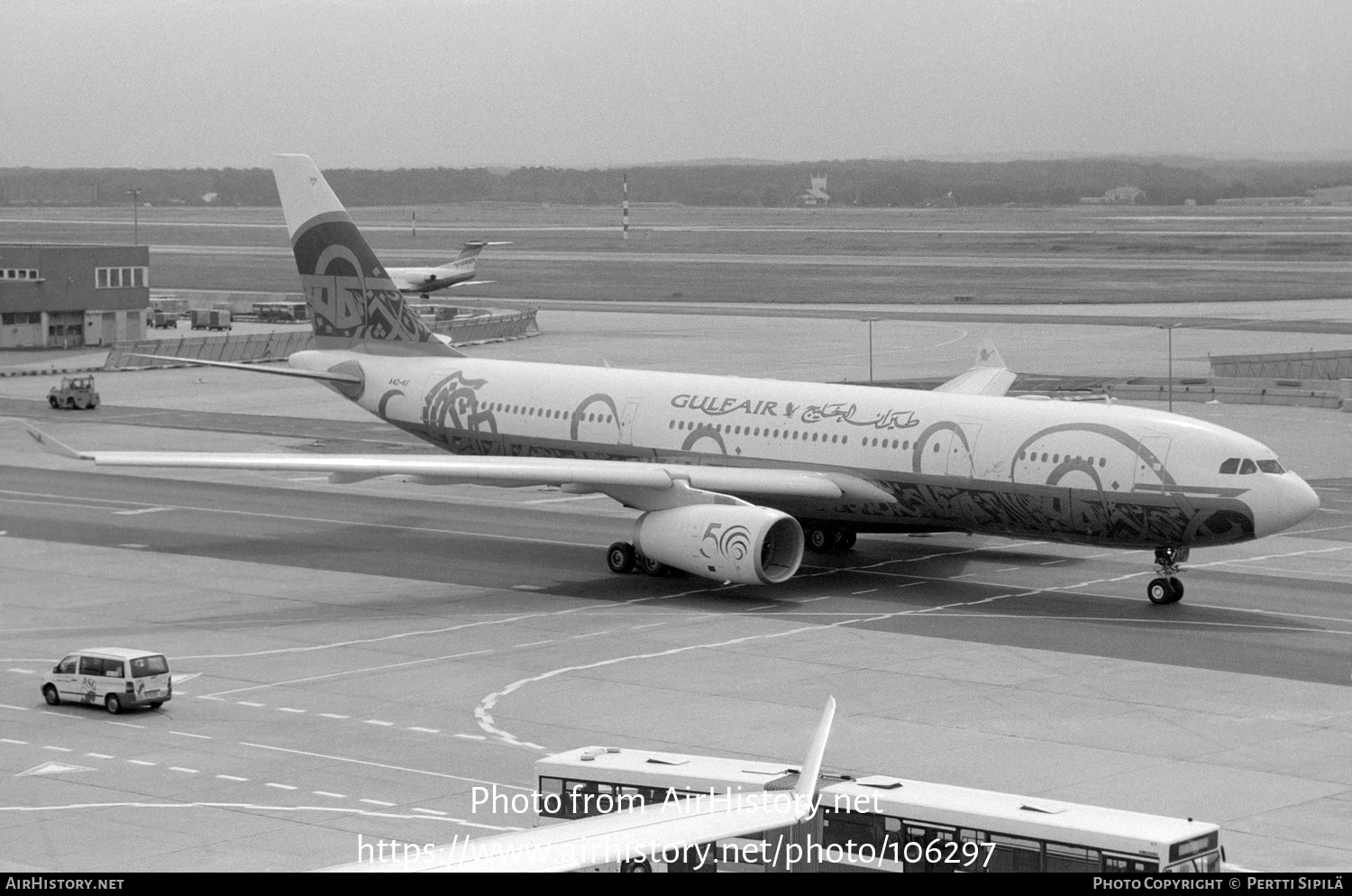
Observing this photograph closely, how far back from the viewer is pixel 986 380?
5800 centimetres

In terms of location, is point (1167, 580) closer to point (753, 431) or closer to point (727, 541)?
point (727, 541)

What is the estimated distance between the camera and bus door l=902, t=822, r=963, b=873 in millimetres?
19406

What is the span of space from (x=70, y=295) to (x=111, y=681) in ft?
263

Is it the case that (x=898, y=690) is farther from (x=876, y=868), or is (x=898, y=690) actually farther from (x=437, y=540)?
(x=437, y=540)

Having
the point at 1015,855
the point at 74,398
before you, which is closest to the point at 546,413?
the point at 1015,855

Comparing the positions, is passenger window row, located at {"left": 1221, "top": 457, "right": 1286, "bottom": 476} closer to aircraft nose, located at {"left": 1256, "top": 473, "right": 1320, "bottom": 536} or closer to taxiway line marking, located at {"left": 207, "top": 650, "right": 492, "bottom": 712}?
aircraft nose, located at {"left": 1256, "top": 473, "right": 1320, "bottom": 536}

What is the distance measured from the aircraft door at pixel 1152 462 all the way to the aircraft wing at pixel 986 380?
13.8 metres

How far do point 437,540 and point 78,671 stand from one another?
19687 millimetres

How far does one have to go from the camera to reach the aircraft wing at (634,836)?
1542cm

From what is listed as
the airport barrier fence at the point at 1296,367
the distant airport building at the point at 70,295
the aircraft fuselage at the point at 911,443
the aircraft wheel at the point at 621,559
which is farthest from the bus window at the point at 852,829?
the distant airport building at the point at 70,295

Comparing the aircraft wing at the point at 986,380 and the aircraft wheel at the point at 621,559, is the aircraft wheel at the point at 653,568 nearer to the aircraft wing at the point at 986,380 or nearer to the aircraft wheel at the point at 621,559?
the aircraft wheel at the point at 621,559

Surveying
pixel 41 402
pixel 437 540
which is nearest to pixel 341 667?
pixel 437 540
